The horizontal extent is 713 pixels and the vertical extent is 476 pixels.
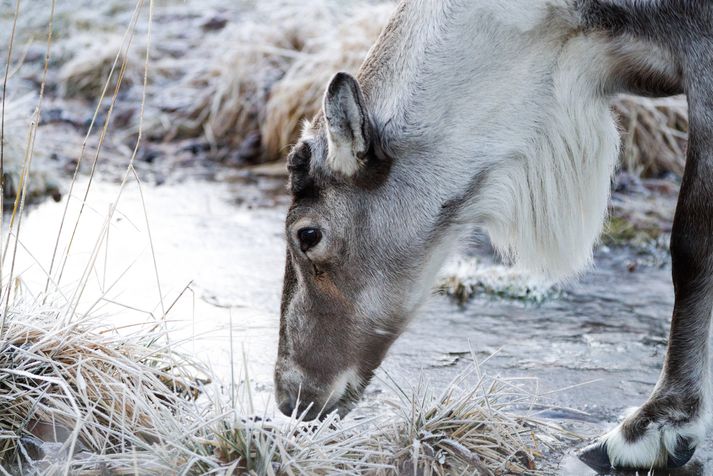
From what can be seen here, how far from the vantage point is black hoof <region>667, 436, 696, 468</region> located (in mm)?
3453

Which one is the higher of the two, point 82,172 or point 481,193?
point 481,193

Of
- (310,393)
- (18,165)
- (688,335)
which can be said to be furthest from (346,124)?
(18,165)

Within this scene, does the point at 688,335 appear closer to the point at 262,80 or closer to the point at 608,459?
the point at 608,459

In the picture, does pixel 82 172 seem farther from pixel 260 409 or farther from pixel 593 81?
pixel 593 81

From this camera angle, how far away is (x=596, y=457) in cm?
351

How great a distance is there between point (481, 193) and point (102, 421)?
5.17 feet

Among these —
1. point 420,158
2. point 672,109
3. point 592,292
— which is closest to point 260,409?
point 420,158

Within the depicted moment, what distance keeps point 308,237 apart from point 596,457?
1290mm

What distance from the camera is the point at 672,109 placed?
771 cm

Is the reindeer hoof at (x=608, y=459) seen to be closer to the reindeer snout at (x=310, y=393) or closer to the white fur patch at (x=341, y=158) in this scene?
the reindeer snout at (x=310, y=393)

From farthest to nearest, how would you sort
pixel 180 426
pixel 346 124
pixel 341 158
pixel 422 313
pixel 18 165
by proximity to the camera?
1. pixel 18 165
2. pixel 422 313
3. pixel 341 158
4. pixel 346 124
5. pixel 180 426

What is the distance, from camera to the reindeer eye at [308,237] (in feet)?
11.7

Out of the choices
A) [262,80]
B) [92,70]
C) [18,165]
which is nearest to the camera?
[18,165]

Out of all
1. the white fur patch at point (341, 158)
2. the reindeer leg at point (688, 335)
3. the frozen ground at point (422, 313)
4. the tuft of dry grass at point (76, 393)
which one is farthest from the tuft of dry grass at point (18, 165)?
the reindeer leg at point (688, 335)
